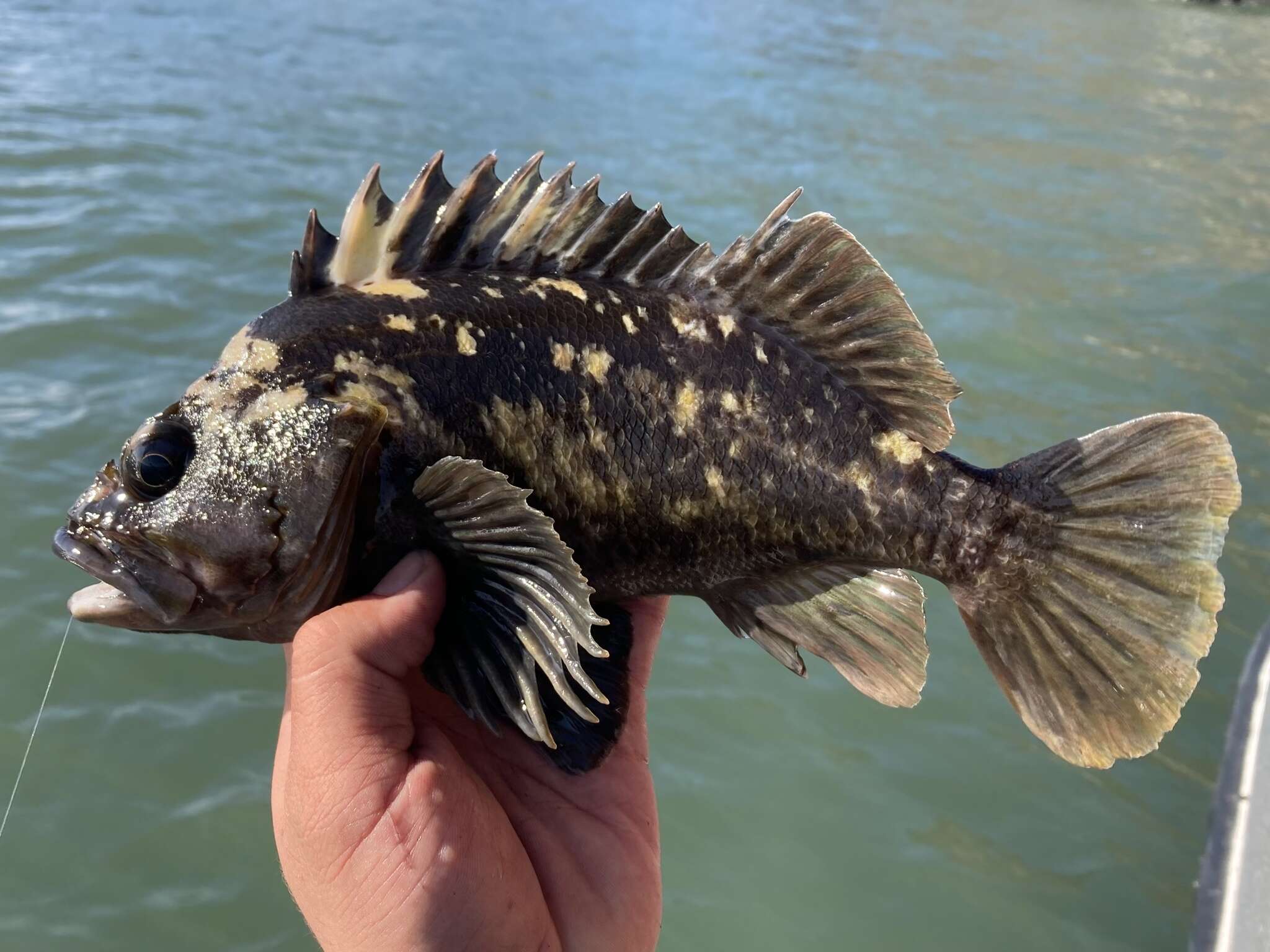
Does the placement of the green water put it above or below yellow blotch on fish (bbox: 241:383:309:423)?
below

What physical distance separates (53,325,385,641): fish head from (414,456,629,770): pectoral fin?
0.25m

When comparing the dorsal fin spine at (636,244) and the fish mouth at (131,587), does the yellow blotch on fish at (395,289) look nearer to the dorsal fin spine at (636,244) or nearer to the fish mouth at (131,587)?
the dorsal fin spine at (636,244)

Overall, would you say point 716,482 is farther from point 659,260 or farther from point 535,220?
point 535,220

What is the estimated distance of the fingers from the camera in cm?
236

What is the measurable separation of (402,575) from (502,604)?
0.85 ft

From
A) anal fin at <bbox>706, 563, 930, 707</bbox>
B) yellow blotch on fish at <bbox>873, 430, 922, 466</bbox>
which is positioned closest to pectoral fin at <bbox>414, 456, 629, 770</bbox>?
anal fin at <bbox>706, 563, 930, 707</bbox>

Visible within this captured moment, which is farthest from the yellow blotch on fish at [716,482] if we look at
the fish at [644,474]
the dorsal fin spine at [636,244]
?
the dorsal fin spine at [636,244]

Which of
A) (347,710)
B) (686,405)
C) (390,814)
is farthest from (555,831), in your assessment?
(686,405)

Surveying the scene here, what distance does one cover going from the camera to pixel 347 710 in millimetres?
2385

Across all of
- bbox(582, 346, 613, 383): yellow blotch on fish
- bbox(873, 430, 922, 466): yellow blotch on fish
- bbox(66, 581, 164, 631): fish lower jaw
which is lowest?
bbox(66, 581, 164, 631): fish lower jaw

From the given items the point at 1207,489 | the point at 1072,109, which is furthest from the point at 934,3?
the point at 1207,489

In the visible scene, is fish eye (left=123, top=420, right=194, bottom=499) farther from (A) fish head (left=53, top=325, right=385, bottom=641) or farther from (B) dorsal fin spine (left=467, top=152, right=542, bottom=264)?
(B) dorsal fin spine (left=467, top=152, right=542, bottom=264)

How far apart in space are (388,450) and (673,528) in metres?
0.77

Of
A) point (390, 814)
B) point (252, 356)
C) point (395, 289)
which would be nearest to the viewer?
point (390, 814)
